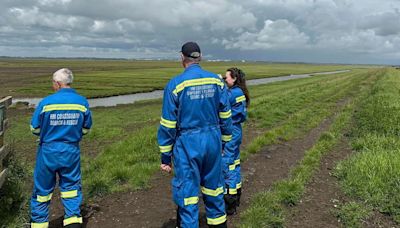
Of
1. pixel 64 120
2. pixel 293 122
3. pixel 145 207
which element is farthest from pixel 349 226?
pixel 293 122

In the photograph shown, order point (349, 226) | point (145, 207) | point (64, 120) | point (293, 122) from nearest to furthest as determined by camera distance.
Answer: point (64, 120)
point (349, 226)
point (145, 207)
point (293, 122)

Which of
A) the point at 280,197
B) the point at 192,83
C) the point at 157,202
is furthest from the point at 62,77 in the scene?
the point at 280,197

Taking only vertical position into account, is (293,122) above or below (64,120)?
below

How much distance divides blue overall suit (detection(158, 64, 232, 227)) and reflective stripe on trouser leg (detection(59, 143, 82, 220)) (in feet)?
5.21

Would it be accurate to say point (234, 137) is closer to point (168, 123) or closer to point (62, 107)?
point (168, 123)

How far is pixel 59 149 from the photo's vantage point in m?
5.15

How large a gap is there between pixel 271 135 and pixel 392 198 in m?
6.26

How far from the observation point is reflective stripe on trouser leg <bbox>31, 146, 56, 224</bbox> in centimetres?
521

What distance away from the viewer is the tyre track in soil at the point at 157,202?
624cm

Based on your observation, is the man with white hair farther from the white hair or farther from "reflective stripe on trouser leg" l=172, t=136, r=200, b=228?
"reflective stripe on trouser leg" l=172, t=136, r=200, b=228

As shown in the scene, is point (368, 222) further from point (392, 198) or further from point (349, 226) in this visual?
point (392, 198)

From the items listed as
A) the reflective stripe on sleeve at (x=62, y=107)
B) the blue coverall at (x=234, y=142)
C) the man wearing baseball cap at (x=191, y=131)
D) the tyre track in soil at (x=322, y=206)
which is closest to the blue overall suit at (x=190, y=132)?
the man wearing baseball cap at (x=191, y=131)

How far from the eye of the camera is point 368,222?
232 inches

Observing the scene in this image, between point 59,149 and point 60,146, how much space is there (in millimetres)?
48
